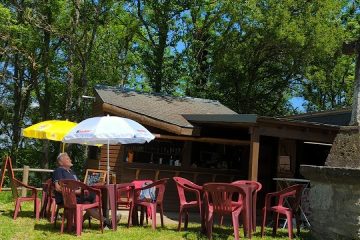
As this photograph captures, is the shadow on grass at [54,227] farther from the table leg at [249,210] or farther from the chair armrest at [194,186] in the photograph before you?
the table leg at [249,210]

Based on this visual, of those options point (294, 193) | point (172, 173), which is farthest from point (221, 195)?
point (172, 173)

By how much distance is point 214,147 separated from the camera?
1450 cm

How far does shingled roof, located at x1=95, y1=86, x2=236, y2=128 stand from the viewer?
13672mm

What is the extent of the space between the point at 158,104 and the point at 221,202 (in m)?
8.31

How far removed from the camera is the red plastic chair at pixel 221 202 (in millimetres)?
7414

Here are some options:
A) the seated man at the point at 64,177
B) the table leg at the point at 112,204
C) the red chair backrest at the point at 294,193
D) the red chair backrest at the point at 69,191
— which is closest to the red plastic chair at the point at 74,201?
the red chair backrest at the point at 69,191

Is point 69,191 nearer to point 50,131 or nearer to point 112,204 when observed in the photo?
point 112,204

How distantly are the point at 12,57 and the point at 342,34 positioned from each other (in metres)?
16.8

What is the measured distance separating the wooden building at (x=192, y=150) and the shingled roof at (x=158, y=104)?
0.10ft

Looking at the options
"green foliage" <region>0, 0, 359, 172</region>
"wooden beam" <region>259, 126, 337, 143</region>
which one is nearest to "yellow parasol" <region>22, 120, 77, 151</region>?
"wooden beam" <region>259, 126, 337, 143</region>

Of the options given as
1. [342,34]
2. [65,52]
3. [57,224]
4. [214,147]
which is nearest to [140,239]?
[57,224]

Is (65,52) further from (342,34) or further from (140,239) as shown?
(140,239)

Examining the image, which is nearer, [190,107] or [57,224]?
[57,224]

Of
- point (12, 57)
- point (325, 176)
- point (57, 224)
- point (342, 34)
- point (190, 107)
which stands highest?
point (342, 34)
